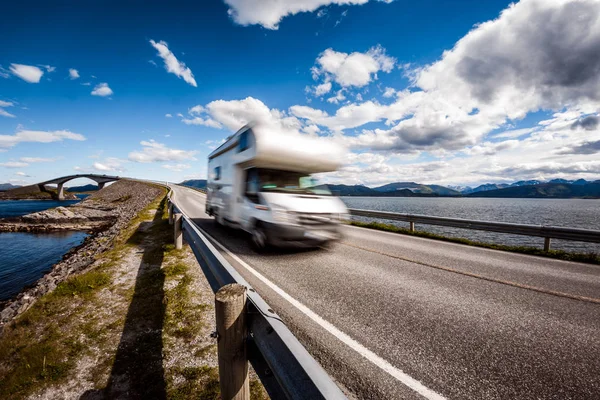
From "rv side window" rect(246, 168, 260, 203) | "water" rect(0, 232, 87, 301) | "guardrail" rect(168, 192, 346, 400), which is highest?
"rv side window" rect(246, 168, 260, 203)

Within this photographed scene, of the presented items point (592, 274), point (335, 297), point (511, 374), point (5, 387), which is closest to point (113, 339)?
point (5, 387)

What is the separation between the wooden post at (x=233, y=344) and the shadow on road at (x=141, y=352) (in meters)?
1.14

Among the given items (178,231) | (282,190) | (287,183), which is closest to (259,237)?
(282,190)

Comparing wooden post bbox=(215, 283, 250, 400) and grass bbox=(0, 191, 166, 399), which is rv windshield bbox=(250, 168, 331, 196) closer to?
grass bbox=(0, 191, 166, 399)

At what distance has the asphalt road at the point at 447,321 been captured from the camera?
2.47 metres

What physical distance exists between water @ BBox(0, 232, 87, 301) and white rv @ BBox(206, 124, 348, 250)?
8758 millimetres

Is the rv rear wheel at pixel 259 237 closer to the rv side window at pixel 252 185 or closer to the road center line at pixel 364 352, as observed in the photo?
the rv side window at pixel 252 185

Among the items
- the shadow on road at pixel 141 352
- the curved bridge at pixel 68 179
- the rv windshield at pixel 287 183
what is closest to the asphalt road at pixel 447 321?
the shadow on road at pixel 141 352

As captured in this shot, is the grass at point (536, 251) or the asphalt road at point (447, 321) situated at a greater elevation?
the grass at point (536, 251)

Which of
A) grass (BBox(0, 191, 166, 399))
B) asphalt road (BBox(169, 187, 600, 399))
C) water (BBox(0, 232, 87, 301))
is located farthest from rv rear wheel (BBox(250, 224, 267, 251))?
water (BBox(0, 232, 87, 301))

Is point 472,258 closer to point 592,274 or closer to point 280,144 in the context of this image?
point 592,274

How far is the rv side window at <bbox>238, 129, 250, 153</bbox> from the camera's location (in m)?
7.36

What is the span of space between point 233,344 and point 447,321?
326 centimetres

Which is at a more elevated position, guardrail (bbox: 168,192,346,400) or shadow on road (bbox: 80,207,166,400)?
guardrail (bbox: 168,192,346,400)
